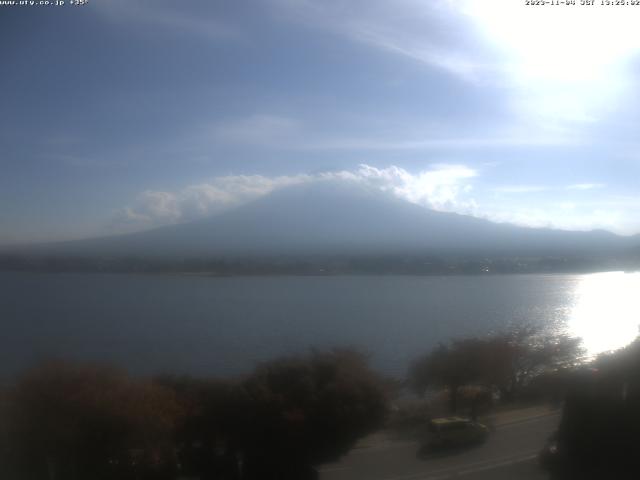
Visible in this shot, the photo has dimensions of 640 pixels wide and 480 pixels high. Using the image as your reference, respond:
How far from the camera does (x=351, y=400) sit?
9.55ft

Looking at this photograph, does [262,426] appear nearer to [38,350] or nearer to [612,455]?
[38,350]

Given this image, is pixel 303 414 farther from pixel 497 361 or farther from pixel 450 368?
pixel 497 361

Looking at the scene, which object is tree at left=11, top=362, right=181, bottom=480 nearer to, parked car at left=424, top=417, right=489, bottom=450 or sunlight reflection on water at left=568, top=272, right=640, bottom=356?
parked car at left=424, top=417, right=489, bottom=450

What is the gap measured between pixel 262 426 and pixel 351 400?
0.47 metres

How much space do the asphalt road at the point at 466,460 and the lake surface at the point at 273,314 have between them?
17.1 inches

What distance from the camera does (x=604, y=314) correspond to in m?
3.54

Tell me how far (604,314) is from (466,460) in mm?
1351

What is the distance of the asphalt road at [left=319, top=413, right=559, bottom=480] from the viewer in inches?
113

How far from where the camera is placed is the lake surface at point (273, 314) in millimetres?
3086

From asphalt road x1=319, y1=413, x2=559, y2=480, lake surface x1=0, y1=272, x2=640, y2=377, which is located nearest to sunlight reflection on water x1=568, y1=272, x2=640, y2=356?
lake surface x1=0, y1=272, x2=640, y2=377

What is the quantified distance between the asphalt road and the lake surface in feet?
1.42

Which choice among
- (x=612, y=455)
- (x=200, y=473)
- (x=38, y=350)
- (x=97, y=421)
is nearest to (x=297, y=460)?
(x=200, y=473)

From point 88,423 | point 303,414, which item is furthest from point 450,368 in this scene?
point 88,423

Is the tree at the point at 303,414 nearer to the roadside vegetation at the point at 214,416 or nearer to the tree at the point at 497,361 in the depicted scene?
the roadside vegetation at the point at 214,416
